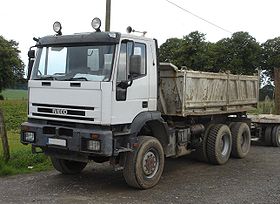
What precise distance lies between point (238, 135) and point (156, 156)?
4.07m

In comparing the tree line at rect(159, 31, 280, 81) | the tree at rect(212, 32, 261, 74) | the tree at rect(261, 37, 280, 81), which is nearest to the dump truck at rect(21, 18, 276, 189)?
the tree line at rect(159, 31, 280, 81)

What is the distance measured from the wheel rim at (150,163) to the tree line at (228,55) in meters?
37.2

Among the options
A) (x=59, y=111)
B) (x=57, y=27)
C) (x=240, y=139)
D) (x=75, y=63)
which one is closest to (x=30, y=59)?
(x=57, y=27)

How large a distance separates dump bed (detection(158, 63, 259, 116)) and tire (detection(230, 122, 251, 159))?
456 millimetres

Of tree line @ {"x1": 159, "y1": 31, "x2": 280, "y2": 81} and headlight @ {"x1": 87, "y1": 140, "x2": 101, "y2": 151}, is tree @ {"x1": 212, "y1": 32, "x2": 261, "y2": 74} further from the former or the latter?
headlight @ {"x1": 87, "y1": 140, "x2": 101, "y2": 151}

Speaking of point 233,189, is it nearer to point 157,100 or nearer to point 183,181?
point 183,181

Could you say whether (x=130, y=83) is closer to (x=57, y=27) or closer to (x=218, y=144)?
(x=57, y=27)

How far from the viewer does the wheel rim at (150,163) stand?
8.26m

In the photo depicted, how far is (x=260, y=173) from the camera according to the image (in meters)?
10.0

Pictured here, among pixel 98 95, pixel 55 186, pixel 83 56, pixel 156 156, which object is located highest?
pixel 83 56

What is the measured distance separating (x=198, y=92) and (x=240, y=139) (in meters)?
2.85

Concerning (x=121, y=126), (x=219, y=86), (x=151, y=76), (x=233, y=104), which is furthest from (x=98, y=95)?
(x=233, y=104)

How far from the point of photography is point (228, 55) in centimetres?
4697

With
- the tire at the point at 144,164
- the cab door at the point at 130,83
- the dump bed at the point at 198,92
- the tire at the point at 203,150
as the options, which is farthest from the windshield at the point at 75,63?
the tire at the point at 203,150
